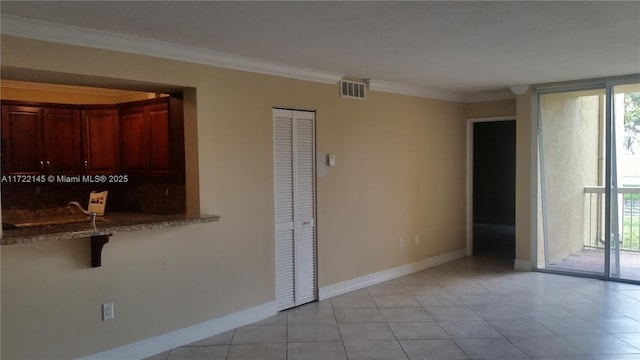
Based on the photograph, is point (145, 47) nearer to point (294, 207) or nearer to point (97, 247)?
point (97, 247)

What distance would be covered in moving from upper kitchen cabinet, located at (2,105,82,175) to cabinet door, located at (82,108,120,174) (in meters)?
0.09

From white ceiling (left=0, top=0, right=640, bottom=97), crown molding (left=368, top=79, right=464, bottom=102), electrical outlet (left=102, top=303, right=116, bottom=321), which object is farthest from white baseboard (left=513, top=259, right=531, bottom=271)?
electrical outlet (left=102, top=303, right=116, bottom=321)

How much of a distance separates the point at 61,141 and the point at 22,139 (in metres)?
0.36

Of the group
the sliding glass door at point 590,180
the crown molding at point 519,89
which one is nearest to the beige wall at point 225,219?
the crown molding at point 519,89

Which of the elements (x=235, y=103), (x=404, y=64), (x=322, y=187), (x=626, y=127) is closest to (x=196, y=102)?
(x=235, y=103)

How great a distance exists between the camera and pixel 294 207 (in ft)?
15.4

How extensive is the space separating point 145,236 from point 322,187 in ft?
6.48

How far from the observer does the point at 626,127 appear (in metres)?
5.59

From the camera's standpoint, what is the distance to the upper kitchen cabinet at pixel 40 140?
15.2 ft

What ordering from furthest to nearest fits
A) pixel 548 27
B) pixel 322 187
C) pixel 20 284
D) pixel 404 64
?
pixel 322 187 < pixel 404 64 < pixel 548 27 < pixel 20 284

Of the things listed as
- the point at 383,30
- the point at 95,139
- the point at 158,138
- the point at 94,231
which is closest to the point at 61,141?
the point at 95,139

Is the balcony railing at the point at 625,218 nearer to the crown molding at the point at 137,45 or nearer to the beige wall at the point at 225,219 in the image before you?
the beige wall at the point at 225,219

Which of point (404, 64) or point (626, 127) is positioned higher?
point (404, 64)

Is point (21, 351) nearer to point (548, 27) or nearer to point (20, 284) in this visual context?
point (20, 284)
